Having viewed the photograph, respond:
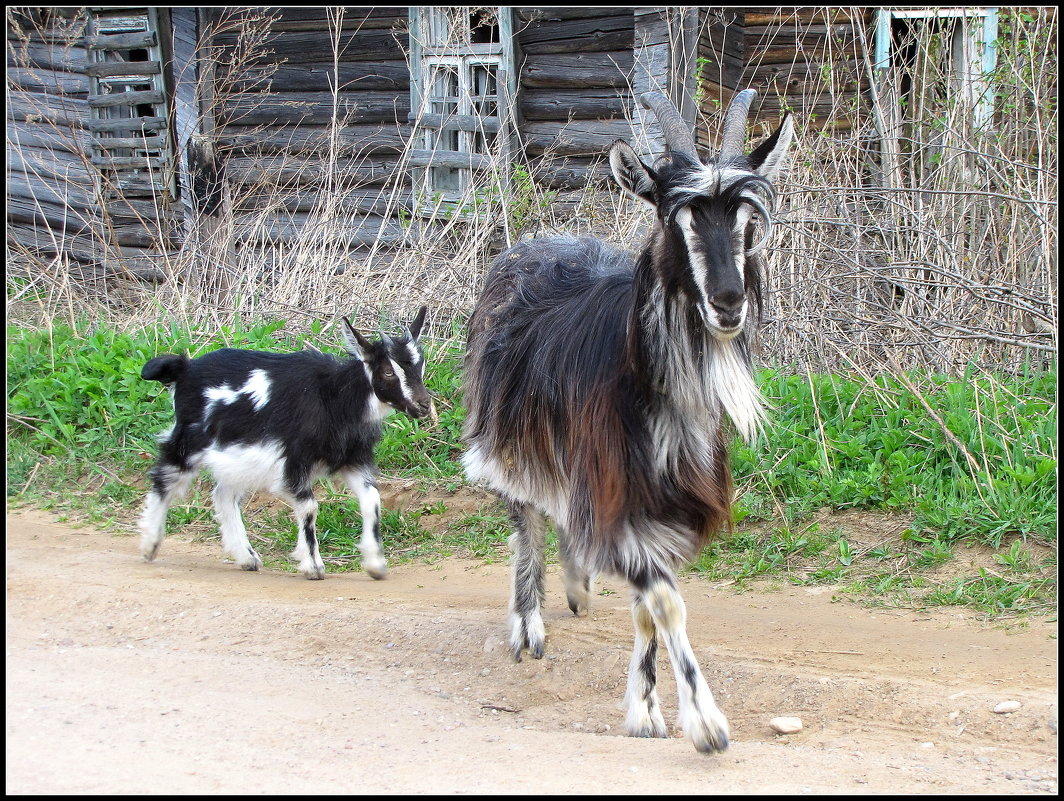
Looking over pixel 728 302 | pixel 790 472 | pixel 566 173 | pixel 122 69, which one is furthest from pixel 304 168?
pixel 728 302

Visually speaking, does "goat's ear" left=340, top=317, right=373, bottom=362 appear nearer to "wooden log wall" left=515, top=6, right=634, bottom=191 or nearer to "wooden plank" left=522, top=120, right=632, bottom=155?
"wooden plank" left=522, top=120, right=632, bottom=155

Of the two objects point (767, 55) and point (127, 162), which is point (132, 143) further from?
point (767, 55)

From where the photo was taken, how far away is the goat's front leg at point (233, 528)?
677 cm

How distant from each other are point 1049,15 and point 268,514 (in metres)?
6.59

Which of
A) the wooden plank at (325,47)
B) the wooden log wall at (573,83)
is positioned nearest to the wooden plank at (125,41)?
the wooden plank at (325,47)

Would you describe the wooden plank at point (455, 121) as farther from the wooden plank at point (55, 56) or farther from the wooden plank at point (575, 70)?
the wooden plank at point (55, 56)

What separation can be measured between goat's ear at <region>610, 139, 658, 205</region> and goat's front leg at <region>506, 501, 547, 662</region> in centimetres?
191

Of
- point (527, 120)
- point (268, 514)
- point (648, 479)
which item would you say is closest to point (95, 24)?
point (527, 120)

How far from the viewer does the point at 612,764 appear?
3545 millimetres

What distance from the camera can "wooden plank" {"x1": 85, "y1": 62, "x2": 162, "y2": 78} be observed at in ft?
43.5

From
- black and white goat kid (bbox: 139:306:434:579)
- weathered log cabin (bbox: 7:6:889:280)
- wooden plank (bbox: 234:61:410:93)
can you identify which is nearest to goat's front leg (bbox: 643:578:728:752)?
black and white goat kid (bbox: 139:306:434:579)

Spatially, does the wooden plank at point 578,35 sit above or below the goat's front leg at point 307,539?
above

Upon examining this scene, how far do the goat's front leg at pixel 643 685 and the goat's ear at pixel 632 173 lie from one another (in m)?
1.65

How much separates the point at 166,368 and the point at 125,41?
8083mm
